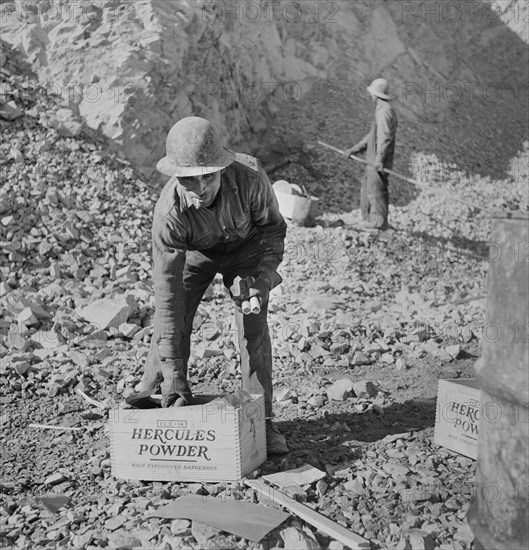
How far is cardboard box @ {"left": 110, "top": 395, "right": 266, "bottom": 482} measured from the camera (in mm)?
3816

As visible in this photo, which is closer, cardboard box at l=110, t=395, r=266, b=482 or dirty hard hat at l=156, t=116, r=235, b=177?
dirty hard hat at l=156, t=116, r=235, b=177

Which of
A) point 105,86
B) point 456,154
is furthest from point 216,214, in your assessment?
point 456,154

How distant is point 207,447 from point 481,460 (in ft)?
5.09

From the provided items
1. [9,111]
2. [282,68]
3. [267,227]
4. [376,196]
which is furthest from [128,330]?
[282,68]

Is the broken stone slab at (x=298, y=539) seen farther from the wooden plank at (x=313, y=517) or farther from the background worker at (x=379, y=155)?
the background worker at (x=379, y=155)

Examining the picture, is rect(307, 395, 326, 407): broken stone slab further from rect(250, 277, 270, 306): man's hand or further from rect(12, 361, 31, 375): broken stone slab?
rect(12, 361, 31, 375): broken stone slab

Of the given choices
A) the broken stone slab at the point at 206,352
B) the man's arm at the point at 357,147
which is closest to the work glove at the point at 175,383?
the broken stone slab at the point at 206,352

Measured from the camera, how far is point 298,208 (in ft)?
31.2

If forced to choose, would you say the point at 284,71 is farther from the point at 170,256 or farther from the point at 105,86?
the point at 170,256

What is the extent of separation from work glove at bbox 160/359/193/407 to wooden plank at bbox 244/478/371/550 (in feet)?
1.85

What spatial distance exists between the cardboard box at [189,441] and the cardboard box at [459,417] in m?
1.12

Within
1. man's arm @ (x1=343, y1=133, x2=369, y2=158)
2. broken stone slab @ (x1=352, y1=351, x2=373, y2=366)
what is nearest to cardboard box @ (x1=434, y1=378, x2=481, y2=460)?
broken stone slab @ (x1=352, y1=351, x2=373, y2=366)

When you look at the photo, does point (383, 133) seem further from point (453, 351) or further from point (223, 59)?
point (453, 351)

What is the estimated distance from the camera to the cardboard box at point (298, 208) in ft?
31.1
